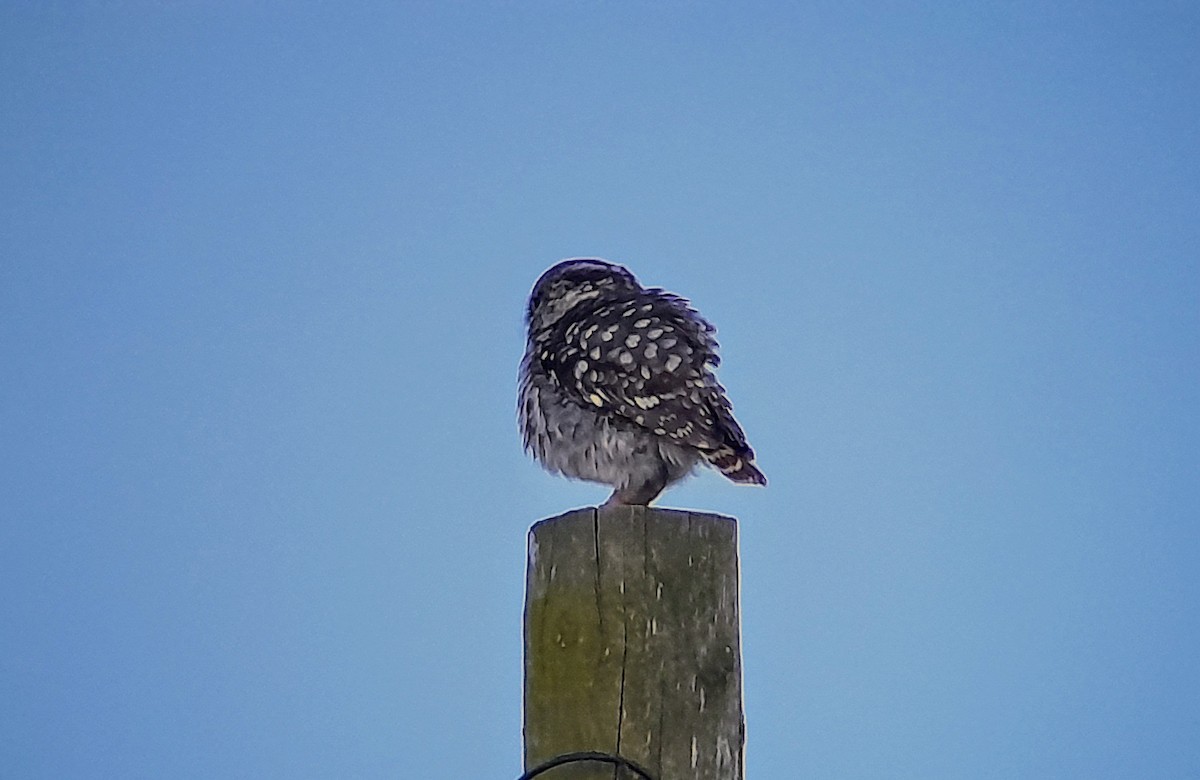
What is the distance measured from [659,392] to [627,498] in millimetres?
347

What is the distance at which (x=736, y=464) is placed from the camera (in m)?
3.93

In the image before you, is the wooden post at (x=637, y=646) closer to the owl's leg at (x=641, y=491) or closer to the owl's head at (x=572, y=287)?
the owl's leg at (x=641, y=491)

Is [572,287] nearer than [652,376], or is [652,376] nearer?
[652,376]

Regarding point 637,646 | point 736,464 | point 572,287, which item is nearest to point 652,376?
point 736,464

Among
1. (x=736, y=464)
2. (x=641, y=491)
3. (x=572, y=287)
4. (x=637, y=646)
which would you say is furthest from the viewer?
(x=572, y=287)

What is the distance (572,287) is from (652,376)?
832mm

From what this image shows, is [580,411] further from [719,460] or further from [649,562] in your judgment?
[649,562]

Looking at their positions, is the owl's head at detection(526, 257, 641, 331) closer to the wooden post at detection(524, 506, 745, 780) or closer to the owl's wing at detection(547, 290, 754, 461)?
the owl's wing at detection(547, 290, 754, 461)

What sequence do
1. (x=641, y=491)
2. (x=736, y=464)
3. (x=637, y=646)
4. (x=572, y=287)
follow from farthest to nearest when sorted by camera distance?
1. (x=572, y=287)
2. (x=641, y=491)
3. (x=736, y=464)
4. (x=637, y=646)

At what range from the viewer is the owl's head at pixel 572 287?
185 inches

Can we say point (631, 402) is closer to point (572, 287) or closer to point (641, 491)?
point (641, 491)

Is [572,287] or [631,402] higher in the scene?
[572,287]

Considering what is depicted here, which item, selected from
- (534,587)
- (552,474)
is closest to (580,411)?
(552,474)

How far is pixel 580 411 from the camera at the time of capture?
4117mm
